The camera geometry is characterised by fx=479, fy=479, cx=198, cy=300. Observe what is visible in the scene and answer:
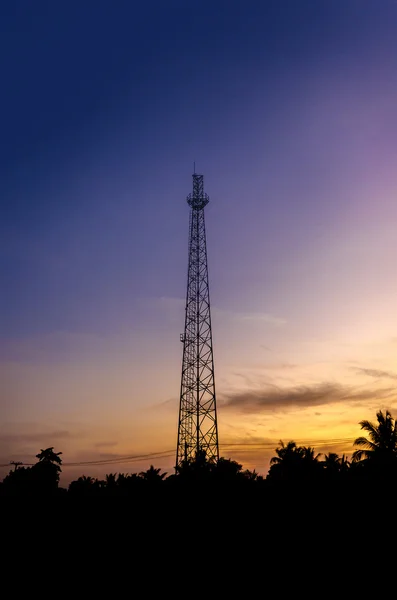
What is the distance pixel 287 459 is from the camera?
170ft

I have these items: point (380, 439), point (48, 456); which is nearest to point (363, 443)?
point (380, 439)

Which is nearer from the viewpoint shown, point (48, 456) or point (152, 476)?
point (152, 476)

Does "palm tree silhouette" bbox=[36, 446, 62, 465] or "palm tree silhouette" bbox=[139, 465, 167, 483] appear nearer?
"palm tree silhouette" bbox=[139, 465, 167, 483]

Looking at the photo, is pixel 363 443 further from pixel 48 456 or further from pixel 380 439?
pixel 48 456

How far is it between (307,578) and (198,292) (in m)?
31.4

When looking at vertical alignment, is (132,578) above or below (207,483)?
below

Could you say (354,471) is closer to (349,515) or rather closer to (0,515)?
(349,515)

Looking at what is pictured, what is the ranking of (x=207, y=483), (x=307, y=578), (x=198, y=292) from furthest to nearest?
(x=198, y=292)
(x=207, y=483)
(x=307, y=578)

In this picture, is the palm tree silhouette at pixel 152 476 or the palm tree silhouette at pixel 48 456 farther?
the palm tree silhouette at pixel 48 456

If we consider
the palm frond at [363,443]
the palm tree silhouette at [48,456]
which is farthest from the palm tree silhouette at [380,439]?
the palm tree silhouette at [48,456]

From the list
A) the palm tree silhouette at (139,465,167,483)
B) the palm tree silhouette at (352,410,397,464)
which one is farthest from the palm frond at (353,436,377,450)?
the palm tree silhouette at (139,465,167,483)

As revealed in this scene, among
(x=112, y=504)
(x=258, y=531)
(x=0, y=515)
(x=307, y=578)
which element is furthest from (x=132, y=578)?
(x=0, y=515)

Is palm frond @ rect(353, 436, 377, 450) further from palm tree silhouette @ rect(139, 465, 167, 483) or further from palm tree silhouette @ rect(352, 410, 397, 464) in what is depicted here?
palm tree silhouette @ rect(139, 465, 167, 483)

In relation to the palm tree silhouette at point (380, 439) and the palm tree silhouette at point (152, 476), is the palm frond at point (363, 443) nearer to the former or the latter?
the palm tree silhouette at point (380, 439)
